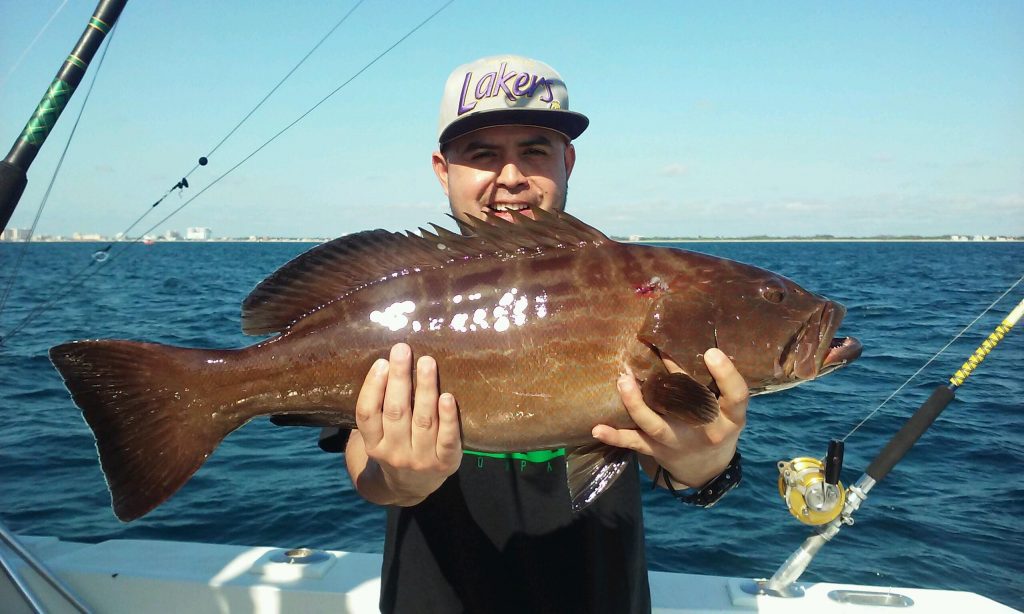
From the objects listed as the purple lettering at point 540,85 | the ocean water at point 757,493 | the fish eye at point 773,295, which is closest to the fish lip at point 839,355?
the fish eye at point 773,295

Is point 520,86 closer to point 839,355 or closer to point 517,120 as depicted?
point 517,120

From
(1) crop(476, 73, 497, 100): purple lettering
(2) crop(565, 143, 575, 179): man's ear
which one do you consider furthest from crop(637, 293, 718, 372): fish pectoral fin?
(1) crop(476, 73, 497, 100): purple lettering

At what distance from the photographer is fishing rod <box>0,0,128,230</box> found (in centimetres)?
316

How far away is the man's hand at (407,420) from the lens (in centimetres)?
248

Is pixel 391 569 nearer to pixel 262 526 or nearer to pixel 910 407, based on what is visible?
pixel 262 526

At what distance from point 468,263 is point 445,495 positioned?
3.71ft

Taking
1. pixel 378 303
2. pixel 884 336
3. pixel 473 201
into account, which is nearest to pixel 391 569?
pixel 378 303

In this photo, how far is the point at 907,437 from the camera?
4.74 m

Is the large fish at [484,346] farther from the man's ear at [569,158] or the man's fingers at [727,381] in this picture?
the man's ear at [569,158]

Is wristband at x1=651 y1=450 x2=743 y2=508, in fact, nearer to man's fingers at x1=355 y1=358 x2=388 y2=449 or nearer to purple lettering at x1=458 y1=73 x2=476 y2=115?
man's fingers at x1=355 y1=358 x2=388 y2=449

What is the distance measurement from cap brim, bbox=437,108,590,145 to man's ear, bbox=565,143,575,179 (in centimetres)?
25

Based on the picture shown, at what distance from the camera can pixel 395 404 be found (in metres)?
2.46

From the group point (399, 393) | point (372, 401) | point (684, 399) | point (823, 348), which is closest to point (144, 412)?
point (372, 401)

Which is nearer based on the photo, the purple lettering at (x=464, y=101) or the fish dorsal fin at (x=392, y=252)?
the fish dorsal fin at (x=392, y=252)
